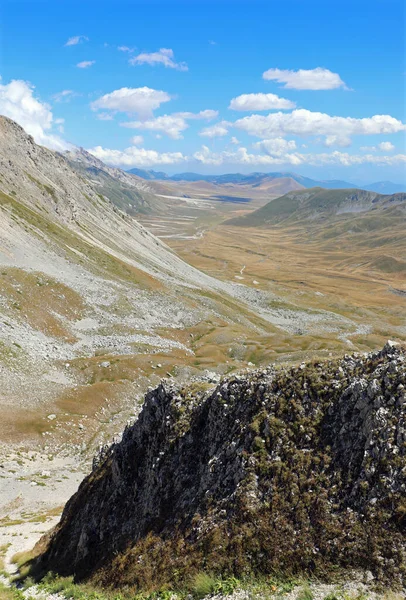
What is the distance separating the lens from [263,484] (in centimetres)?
1942

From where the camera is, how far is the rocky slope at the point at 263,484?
16.6m

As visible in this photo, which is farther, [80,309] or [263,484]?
[80,309]

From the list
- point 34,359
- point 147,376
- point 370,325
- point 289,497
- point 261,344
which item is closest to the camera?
point 289,497

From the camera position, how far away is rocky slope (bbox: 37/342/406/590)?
653 inches

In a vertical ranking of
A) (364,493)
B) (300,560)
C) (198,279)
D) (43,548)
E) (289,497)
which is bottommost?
(43,548)

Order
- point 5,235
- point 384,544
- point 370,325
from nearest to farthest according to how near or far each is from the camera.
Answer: point 384,544, point 5,235, point 370,325

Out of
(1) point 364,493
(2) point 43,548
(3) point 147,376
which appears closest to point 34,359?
(3) point 147,376

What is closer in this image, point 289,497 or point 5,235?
point 289,497

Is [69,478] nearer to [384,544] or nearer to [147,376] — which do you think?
[147,376]

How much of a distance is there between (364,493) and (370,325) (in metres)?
160

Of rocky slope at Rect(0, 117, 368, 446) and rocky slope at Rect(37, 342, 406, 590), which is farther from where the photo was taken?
rocky slope at Rect(0, 117, 368, 446)

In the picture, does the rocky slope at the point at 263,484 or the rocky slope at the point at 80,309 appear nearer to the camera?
the rocky slope at the point at 263,484

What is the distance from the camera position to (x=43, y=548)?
30406 mm

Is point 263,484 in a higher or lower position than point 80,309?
higher
